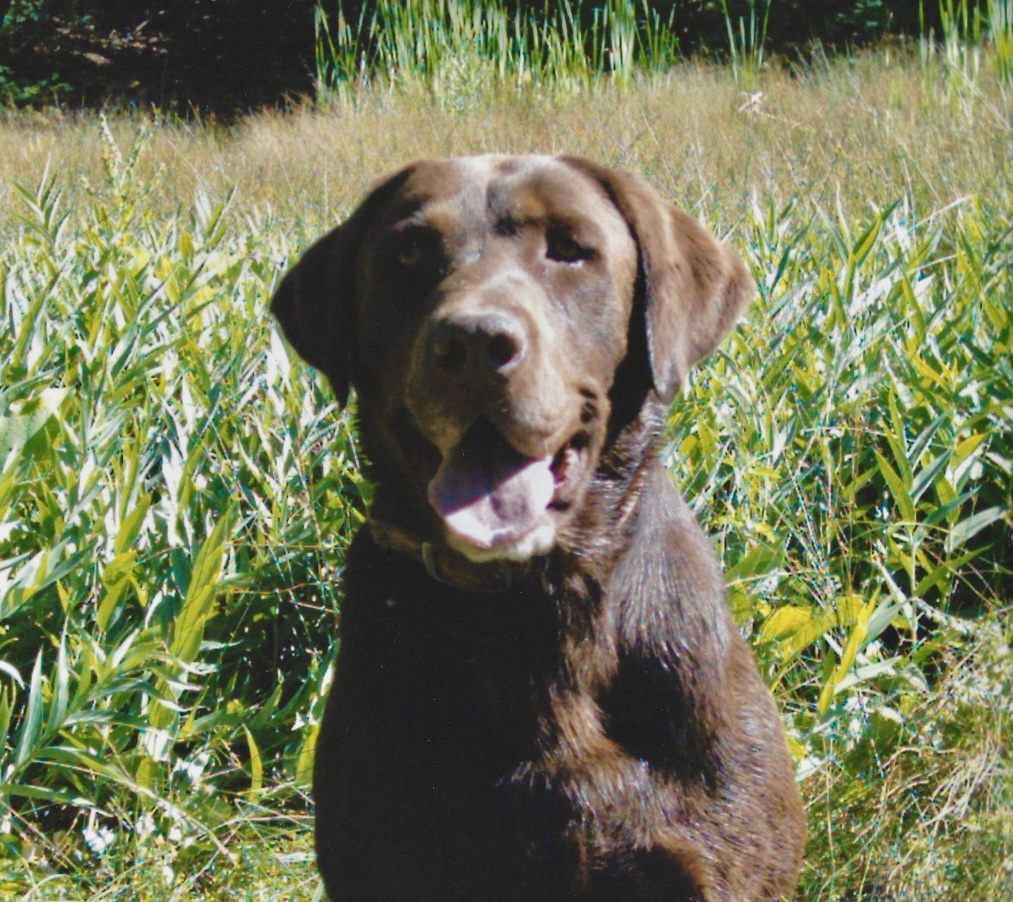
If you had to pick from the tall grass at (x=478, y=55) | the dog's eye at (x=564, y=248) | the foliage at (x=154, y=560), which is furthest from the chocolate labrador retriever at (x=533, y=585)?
the tall grass at (x=478, y=55)

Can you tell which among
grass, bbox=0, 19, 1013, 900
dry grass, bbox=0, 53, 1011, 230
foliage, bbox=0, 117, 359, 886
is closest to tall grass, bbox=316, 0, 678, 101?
dry grass, bbox=0, 53, 1011, 230

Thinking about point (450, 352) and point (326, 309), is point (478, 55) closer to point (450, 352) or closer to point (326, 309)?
point (326, 309)

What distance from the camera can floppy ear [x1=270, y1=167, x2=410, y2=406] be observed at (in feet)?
8.83

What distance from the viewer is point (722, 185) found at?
5.93 meters

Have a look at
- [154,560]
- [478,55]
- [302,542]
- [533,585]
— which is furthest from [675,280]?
[478,55]

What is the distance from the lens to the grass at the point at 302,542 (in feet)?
9.38

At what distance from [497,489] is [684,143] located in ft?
16.3

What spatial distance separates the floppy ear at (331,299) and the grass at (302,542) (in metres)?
0.68

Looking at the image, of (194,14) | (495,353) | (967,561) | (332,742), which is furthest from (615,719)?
(194,14)

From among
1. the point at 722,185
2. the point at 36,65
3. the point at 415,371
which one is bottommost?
the point at 36,65

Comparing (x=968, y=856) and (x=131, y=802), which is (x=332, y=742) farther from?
(x=968, y=856)

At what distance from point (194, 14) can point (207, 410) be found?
1645cm

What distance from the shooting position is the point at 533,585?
2.46 m

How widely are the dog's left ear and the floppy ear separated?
50cm
